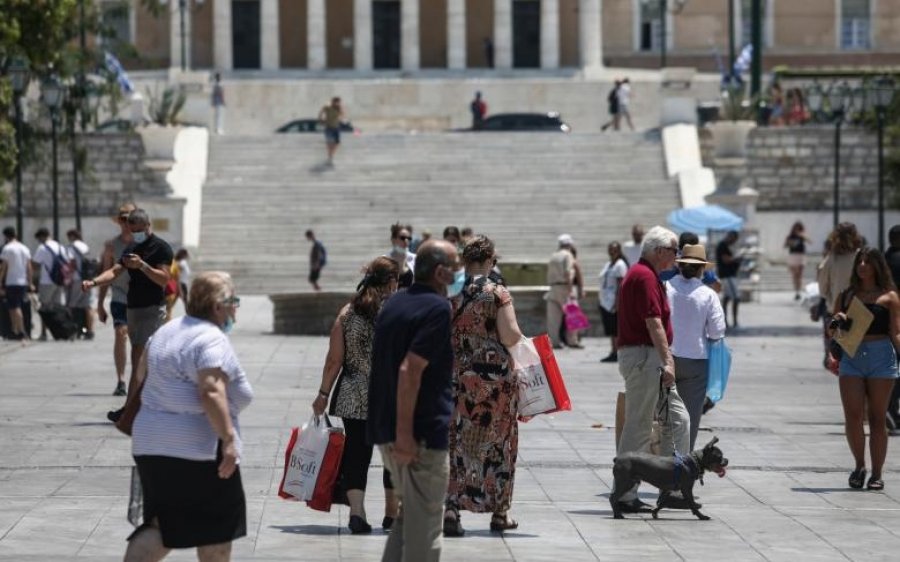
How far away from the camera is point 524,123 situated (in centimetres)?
5394

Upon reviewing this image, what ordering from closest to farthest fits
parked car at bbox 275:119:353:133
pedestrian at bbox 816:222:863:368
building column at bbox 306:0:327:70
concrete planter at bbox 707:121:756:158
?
pedestrian at bbox 816:222:863:368 < concrete planter at bbox 707:121:756:158 < parked car at bbox 275:119:353:133 < building column at bbox 306:0:327:70

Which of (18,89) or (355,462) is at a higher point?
(18,89)

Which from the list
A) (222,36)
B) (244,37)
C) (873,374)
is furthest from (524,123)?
(873,374)

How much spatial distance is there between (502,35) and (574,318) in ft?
142

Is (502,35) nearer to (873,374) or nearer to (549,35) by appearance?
(549,35)

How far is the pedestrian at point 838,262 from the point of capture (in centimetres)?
1562

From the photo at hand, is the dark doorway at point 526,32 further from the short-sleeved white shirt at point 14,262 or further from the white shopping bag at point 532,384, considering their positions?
the white shopping bag at point 532,384

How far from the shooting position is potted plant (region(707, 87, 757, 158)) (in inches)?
1658

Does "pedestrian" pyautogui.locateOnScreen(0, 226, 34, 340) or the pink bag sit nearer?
the pink bag

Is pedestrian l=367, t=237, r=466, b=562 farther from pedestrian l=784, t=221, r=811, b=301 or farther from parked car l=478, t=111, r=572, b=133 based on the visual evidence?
parked car l=478, t=111, r=572, b=133

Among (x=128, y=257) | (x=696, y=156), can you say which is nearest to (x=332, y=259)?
(x=696, y=156)

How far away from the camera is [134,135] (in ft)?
150

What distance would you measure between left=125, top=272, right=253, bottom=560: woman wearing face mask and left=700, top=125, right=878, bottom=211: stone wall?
3829cm

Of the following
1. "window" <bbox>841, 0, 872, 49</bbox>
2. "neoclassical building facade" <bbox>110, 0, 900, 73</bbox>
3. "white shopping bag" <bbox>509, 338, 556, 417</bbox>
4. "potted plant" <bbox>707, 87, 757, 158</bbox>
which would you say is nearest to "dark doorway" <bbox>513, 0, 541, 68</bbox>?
"neoclassical building facade" <bbox>110, 0, 900, 73</bbox>
